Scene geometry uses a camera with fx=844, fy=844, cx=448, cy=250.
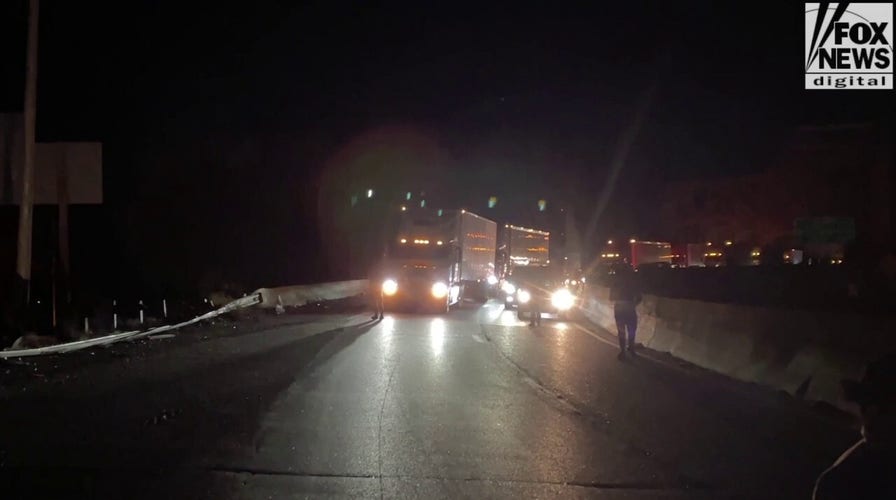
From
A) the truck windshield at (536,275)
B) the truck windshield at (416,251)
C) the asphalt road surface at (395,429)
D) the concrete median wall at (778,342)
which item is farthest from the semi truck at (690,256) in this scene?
the asphalt road surface at (395,429)

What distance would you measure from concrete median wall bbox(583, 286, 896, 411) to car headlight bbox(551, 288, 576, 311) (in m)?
9.62

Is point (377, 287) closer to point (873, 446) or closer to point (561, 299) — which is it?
point (561, 299)

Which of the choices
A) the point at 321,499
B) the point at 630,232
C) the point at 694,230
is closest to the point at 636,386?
the point at 321,499

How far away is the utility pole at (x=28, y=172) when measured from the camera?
704 inches

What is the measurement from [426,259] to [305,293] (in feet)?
18.7

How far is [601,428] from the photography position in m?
9.76

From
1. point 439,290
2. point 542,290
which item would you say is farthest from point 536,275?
point 439,290

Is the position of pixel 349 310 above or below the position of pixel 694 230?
below

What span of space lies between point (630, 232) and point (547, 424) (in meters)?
80.8

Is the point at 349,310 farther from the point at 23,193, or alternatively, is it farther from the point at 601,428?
the point at 601,428

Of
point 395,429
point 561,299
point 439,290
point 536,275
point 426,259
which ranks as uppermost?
point 426,259

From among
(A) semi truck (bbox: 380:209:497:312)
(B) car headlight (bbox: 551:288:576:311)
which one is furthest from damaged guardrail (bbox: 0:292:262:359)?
(B) car headlight (bbox: 551:288:576:311)

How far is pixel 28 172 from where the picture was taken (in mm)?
17922

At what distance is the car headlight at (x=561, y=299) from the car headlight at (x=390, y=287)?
6.73 m
